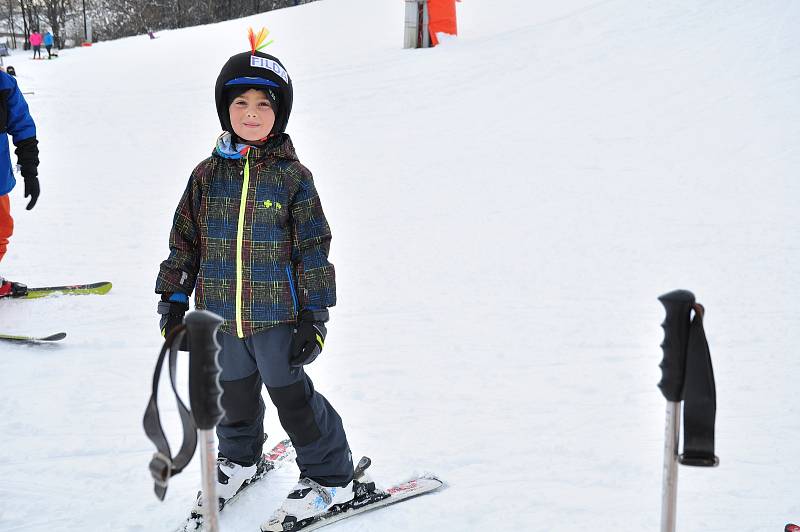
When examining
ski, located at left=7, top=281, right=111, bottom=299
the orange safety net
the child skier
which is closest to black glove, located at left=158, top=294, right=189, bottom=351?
the child skier

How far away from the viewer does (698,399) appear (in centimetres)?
166

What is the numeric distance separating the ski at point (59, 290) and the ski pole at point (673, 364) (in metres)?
4.69

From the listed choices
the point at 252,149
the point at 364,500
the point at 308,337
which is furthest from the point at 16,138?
the point at 364,500

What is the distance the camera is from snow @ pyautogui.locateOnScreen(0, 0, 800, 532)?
326 centimetres

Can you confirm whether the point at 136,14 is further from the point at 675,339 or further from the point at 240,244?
the point at 675,339

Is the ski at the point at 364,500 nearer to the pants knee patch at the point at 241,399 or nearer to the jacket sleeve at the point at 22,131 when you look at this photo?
the pants knee patch at the point at 241,399

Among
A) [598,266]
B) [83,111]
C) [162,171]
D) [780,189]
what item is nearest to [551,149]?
[780,189]

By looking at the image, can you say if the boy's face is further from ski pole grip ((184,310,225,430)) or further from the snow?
the snow

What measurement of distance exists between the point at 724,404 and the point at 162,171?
6981 millimetres

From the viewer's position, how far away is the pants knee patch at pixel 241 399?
285 cm

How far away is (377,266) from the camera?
20.5ft

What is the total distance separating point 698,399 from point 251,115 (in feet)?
5.50

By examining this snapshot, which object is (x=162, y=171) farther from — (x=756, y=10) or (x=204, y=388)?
(x=756, y=10)

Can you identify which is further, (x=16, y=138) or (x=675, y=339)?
(x=16, y=138)
